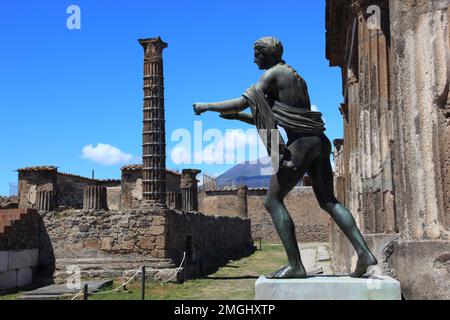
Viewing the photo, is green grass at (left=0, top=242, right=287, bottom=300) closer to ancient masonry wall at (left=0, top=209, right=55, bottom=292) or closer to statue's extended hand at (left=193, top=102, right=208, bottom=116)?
ancient masonry wall at (left=0, top=209, right=55, bottom=292)

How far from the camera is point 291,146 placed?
414 centimetres

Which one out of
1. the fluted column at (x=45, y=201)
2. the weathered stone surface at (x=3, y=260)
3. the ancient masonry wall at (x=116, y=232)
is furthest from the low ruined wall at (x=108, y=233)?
the weathered stone surface at (x=3, y=260)

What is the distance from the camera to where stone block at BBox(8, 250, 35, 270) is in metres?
15.5

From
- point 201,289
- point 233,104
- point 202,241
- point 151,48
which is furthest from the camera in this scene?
point 202,241

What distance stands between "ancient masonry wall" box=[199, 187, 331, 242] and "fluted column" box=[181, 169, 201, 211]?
48.2ft

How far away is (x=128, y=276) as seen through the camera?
16.3m

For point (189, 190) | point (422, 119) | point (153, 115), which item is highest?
point (153, 115)

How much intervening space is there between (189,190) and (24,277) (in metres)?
11.3

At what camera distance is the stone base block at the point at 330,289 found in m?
3.72

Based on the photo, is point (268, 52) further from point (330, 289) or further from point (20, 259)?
point (20, 259)

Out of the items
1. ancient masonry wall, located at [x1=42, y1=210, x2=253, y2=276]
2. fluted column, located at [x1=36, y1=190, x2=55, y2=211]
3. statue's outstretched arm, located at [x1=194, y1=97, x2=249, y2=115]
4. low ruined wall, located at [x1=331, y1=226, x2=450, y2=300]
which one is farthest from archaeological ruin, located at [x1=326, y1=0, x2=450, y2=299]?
fluted column, located at [x1=36, y1=190, x2=55, y2=211]

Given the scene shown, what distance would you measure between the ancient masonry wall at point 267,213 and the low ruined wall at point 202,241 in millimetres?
11386

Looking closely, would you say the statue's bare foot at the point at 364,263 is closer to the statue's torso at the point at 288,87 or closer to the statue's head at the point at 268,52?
the statue's torso at the point at 288,87

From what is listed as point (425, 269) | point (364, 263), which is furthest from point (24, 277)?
point (425, 269)
